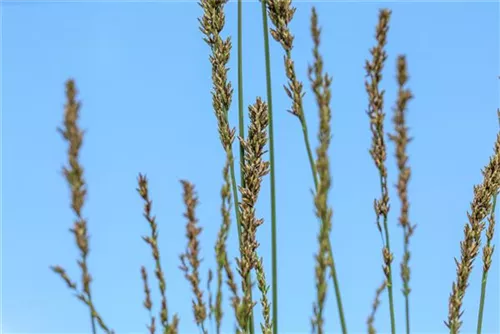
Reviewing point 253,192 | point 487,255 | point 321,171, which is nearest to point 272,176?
point 253,192

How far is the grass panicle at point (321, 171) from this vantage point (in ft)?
6.56

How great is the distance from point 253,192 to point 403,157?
38.4 inches

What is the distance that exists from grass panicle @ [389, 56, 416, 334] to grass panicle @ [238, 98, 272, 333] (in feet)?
1.71

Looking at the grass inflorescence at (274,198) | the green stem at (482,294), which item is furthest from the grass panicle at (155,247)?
the green stem at (482,294)

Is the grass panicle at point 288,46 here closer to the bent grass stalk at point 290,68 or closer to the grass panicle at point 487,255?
the bent grass stalk at point 290,68

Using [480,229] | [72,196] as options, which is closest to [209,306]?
[72,196]

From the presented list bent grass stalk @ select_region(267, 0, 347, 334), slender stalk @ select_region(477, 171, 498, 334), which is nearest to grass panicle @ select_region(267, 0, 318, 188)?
bent grass stalk @ select_region(267, 0, 347, 334)

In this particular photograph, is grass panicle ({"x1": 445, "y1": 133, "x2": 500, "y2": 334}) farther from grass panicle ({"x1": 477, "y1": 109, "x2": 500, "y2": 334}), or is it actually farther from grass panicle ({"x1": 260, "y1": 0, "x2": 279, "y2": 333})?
grass panicle ({"x1": 260, "y1": 0, "x2": 279, "y2": 333})

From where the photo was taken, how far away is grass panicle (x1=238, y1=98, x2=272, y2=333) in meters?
2.66

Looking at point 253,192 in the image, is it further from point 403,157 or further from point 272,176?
point 403,157

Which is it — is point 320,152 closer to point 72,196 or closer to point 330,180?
point 330,180

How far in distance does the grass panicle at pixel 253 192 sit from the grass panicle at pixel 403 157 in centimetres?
52

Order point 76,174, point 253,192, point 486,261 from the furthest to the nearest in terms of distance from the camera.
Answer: point 486,261 < point 253,192 < point 76,174

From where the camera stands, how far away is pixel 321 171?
2068 mm
